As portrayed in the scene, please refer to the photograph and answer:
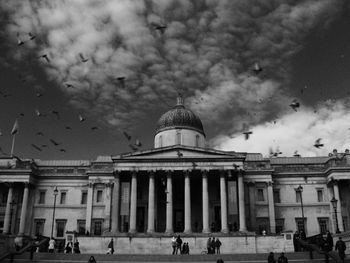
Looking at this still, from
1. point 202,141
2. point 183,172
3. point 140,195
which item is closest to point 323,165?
point 202,141

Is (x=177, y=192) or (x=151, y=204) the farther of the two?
(x=177, y=192)

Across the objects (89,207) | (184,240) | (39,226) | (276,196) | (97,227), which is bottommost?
(184,240)

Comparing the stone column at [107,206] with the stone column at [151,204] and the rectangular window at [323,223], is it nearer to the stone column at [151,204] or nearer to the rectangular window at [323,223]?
the stone column at [151,204]

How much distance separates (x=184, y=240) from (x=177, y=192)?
10708mm

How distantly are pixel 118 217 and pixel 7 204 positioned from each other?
57.0ft

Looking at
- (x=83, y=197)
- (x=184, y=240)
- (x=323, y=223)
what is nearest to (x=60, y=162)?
(x=83, y=197)

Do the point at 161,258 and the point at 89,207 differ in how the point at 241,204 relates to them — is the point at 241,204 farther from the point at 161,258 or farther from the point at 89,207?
the point at 89,207

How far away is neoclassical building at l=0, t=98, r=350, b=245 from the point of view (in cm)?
5166

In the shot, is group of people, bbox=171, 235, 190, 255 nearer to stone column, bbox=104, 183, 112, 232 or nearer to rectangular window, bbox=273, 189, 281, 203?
stone column, bbox=104, 183, 112, 232

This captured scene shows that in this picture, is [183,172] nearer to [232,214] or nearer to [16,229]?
[232,214]

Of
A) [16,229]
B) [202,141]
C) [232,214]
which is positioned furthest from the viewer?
[202,141]

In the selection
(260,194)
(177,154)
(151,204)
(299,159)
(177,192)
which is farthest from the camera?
(299,159)

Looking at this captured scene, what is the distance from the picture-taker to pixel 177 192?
56.5 meters

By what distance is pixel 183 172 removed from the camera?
2055 inches
